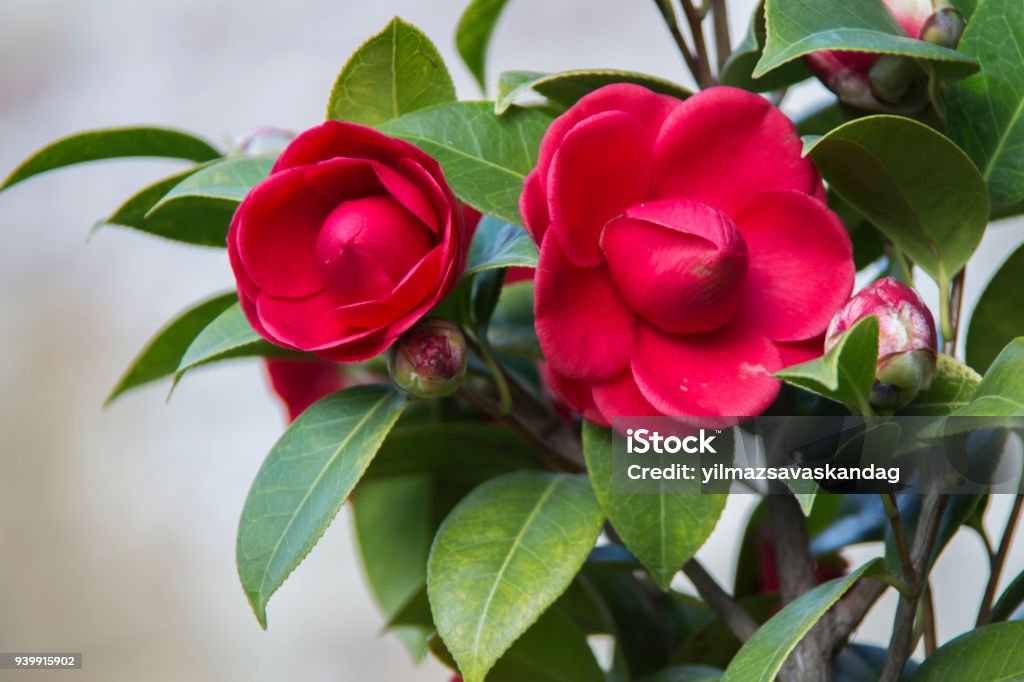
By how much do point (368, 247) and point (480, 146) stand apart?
3.7 inches

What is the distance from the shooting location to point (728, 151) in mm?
501

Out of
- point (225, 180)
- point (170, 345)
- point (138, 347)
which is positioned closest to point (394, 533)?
point (170, 345)

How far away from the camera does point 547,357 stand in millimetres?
487

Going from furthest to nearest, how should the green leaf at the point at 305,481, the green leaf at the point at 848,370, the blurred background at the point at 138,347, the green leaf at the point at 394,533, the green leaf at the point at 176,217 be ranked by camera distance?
the blurred background at the point at 138,347
the green leaf at the point at 394,533
the green leaf at the point at 176,217
the green leaf at the point at 305,481
the green leaf at the point at 848,370

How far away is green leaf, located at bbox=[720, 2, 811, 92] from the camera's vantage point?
0.56m

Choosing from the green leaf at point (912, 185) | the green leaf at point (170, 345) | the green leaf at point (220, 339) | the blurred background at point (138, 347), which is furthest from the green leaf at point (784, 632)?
the blurred background at point (138, 347)

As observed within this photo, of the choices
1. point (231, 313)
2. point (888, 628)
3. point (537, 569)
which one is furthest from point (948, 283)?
point (888, 628)

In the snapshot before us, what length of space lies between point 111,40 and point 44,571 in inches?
40.5

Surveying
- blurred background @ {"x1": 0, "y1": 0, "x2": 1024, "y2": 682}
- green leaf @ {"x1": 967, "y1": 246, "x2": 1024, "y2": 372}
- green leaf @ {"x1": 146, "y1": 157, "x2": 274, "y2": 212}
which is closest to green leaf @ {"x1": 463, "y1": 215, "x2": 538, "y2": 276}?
green leaf @ {"x1": 146, "y1": 157, "x2": 274, "y2": 212}

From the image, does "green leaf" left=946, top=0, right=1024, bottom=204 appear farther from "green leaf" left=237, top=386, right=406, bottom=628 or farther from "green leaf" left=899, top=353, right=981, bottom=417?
"green leaf" left=237, top=386, right=406, bottom=628

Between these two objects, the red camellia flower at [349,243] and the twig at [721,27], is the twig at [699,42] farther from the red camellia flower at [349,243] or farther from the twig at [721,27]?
the red camellia flower at [349,243]

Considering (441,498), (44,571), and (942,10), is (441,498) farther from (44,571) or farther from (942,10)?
(44,571)

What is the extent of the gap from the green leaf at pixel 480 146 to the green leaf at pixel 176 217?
137mm

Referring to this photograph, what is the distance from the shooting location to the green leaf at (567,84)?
546 millimetres
